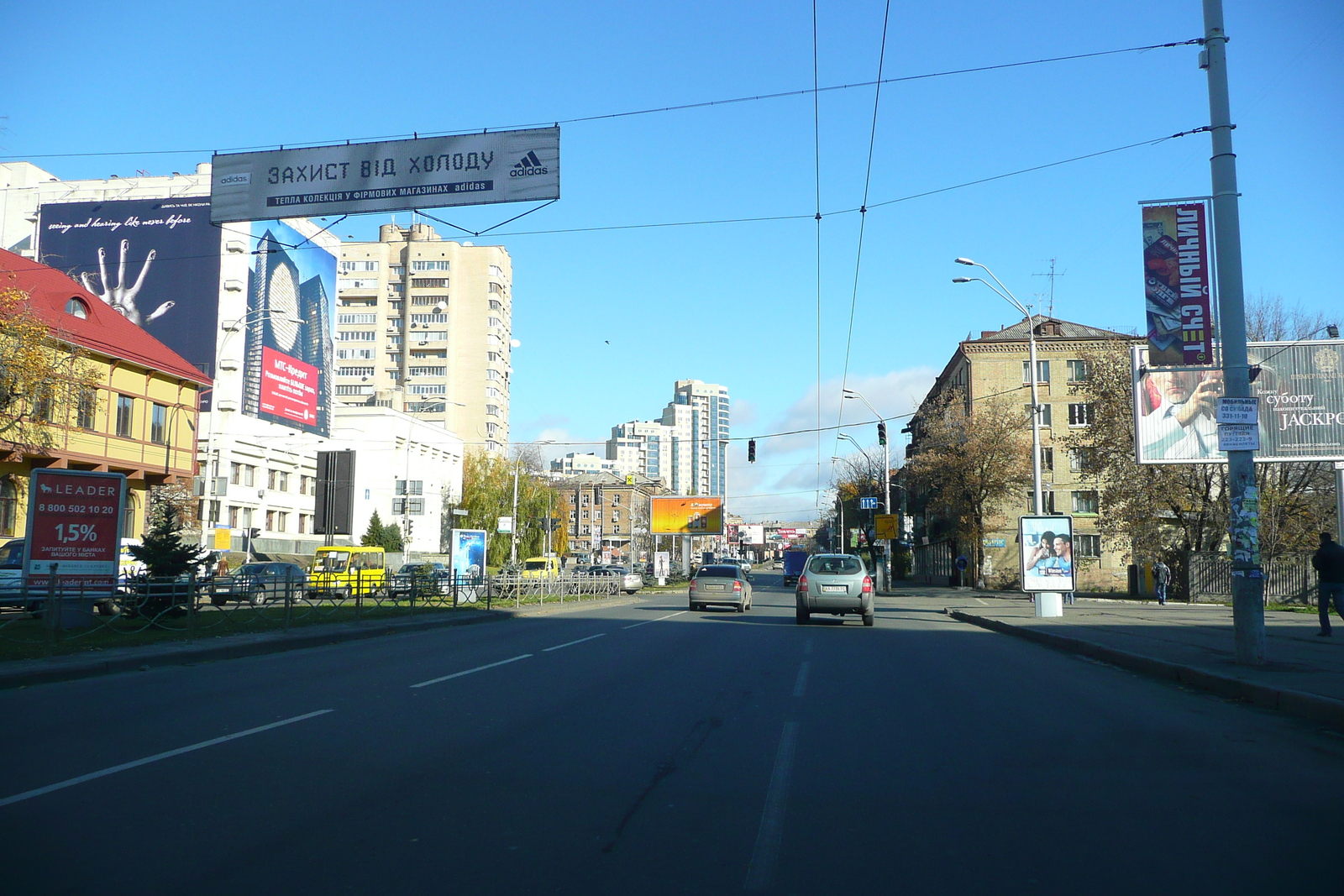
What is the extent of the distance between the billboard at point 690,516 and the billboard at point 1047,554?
4198 cm

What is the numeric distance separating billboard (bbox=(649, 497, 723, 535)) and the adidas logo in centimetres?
5088

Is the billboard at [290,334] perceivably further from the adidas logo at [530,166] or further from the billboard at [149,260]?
the adidas logo at [530,166]

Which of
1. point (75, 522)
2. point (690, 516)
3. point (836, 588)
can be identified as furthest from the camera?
point (690, 516)

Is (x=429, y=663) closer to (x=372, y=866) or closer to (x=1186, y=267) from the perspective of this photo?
(x=372, y=866)

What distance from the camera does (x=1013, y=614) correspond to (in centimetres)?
2808

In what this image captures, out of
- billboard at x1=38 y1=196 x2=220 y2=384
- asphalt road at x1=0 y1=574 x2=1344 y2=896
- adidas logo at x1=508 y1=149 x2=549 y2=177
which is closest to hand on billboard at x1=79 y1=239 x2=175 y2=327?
billboard at x1=38 y1=196 x2=220 y2=384

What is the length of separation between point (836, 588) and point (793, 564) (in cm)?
5738

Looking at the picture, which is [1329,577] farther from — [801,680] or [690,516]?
[690,516]

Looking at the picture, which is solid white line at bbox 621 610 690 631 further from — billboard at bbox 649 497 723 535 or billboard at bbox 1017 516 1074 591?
billboard at bbox 649 497 723 535

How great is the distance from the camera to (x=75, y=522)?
58.7 feet

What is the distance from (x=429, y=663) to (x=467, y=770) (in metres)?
7.64

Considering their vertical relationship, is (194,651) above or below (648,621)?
above

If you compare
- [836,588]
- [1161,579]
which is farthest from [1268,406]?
[836,588]

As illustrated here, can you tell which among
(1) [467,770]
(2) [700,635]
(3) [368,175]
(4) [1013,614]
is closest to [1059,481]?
(4) [1013,614]
